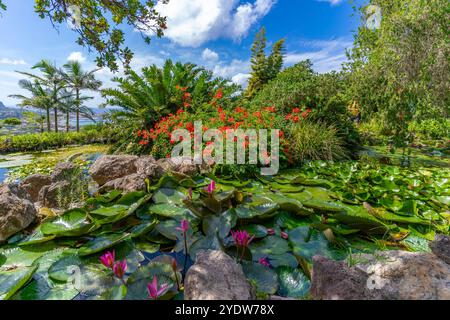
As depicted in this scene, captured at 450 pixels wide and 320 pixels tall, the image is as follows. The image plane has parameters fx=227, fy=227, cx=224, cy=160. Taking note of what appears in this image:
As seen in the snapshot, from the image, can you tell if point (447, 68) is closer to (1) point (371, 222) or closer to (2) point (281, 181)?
(2) point (281, 181)

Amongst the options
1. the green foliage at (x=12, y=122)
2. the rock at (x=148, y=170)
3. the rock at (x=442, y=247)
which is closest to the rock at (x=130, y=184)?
the rock at (x=148, y=170)

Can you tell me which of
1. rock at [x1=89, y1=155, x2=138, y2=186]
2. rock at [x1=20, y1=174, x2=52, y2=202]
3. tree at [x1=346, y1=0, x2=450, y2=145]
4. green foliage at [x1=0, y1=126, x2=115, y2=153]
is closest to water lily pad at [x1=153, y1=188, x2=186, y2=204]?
rock at [x1=89, y1=155, x2=138, y2=186]

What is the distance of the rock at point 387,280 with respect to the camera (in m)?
0.99

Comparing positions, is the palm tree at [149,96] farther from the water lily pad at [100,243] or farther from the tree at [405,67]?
the water lily pad at [100,243]

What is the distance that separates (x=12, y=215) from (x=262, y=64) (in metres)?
18.6

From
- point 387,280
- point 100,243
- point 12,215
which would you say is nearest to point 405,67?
point 387,280

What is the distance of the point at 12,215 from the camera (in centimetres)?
193

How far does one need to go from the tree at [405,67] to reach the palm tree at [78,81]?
18077 millimetres

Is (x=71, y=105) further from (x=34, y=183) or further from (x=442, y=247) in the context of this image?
(x=442, y=247)

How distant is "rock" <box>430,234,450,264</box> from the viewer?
1314mm
